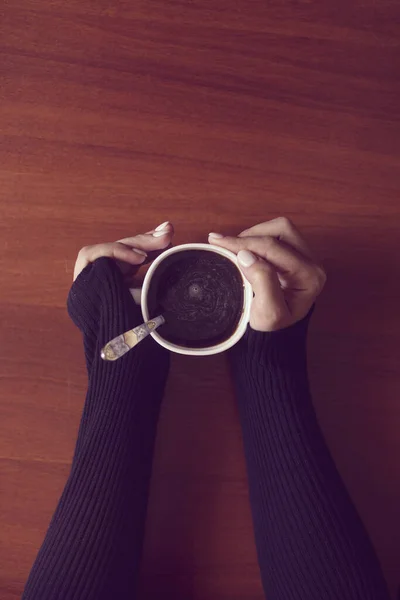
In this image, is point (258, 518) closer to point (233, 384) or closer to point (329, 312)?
point (233, 384)

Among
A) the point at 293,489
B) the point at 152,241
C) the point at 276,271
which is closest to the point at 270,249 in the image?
the point at 276,271

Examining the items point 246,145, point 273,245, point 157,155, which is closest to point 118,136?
point 157,155

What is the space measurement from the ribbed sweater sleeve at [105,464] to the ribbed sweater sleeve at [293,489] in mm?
132

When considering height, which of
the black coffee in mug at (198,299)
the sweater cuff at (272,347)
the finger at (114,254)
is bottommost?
the sweater cuff at (272,347)

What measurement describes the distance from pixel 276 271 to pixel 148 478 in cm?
31

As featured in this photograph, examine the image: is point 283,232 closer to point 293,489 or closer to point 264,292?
point 264,292

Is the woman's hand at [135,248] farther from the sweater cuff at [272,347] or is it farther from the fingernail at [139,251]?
the sweater cuff at [272,347]

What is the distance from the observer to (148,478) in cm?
61

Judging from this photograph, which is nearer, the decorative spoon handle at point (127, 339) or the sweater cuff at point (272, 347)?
the decorative spoon handle at point (127, 339)

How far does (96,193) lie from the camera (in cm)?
69

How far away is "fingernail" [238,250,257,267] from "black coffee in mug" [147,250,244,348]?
0.01m

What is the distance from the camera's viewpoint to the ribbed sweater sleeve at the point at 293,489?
525 millimetres

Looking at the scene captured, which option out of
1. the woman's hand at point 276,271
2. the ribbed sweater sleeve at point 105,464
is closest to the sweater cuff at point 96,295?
the ribbed sweater sleeve at point 105,464

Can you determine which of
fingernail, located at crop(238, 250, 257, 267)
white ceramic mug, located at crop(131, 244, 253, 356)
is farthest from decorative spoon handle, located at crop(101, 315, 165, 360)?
fingernail, located at crop(238, 250, 257, 267)
